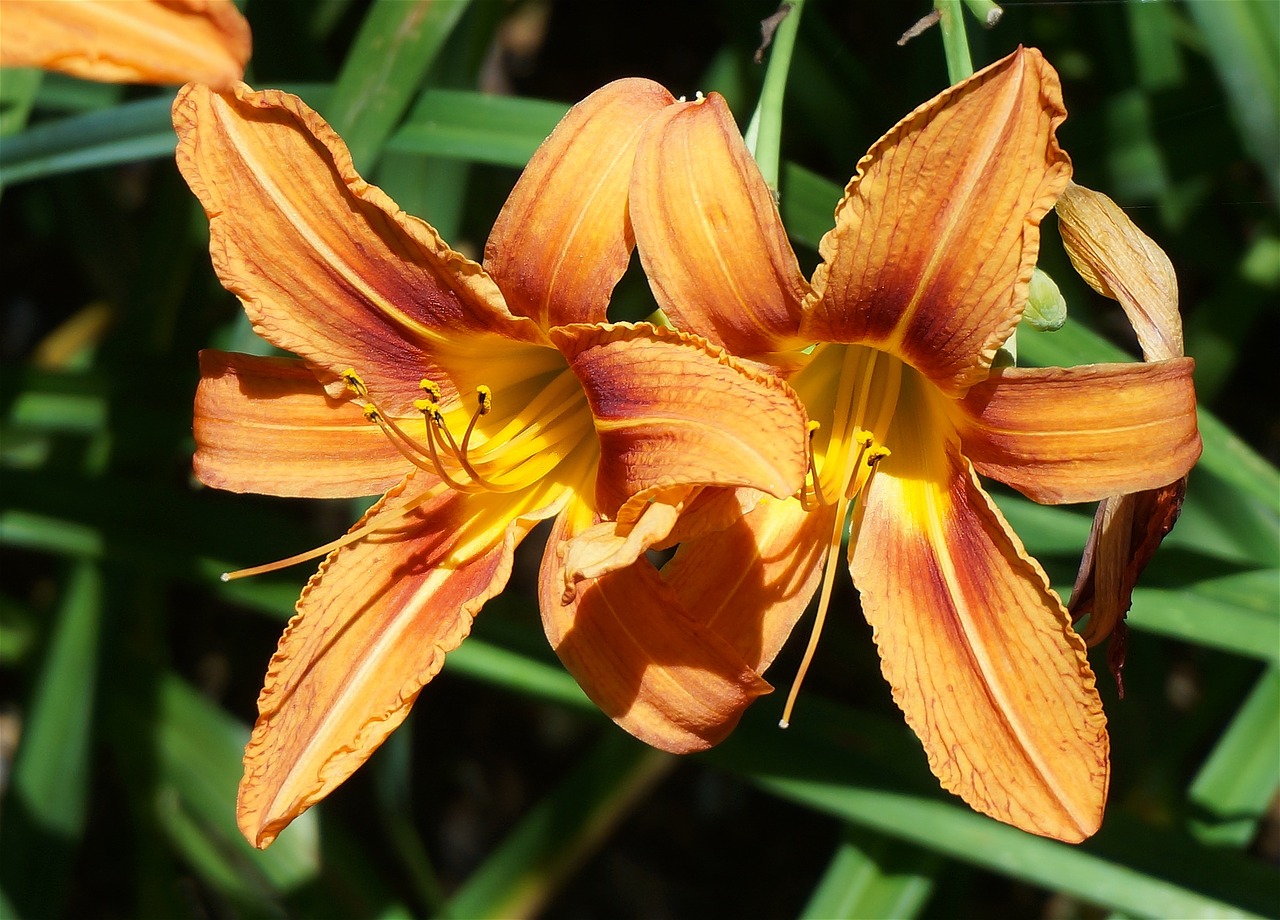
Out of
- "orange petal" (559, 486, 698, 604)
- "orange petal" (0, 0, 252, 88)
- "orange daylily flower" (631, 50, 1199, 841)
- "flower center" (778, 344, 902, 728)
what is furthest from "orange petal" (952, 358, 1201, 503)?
"orange petal" (0, 0, 252, 88)

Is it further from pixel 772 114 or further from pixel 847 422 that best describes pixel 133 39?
pixel 847 422

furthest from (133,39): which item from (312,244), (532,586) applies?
(532,586)

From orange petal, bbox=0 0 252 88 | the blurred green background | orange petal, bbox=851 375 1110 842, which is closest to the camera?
orange petal, bbox=0 0 252 88

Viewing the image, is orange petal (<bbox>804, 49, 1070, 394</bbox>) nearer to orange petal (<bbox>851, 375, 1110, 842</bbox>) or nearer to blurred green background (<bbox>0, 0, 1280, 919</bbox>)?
orange petal (<bbox>851, 375, 1110, 842</bbox>)

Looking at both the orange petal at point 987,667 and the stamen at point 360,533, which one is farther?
the stamen at point 360,533

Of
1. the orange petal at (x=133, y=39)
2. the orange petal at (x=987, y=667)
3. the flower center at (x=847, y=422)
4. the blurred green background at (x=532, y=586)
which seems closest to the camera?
the orange petal at (x=133, y=39)

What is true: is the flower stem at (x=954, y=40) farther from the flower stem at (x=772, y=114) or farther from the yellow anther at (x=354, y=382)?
the yellow anther at (x=354, y=382)

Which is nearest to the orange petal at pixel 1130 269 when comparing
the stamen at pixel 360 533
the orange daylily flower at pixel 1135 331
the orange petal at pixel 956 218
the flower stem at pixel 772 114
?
the orange daylily flower at pixel 1135 331
